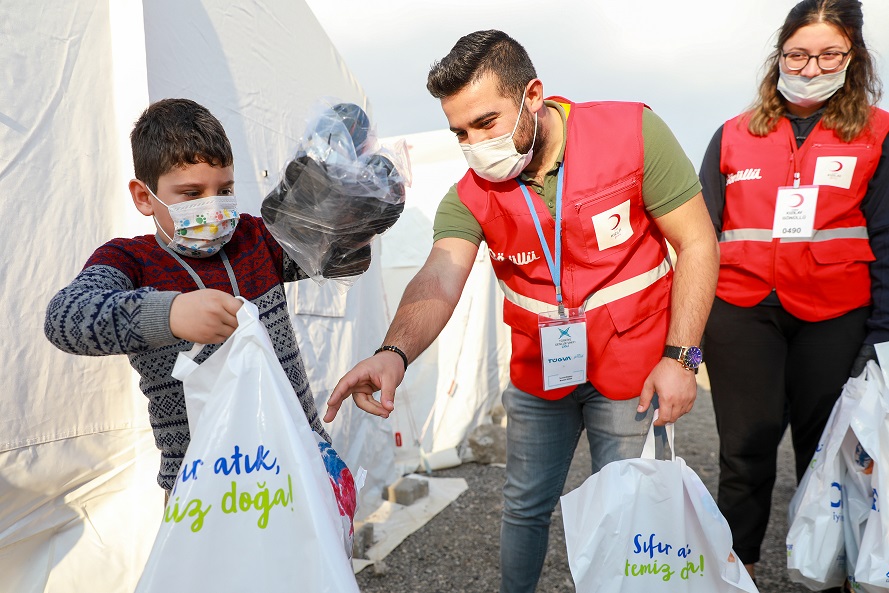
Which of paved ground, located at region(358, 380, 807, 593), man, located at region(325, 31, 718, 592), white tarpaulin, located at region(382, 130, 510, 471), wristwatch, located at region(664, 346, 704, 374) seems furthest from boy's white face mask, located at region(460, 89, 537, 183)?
white tarpaulin, located at region(382, 130, 510, 471)

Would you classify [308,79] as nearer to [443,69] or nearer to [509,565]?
[443,69]

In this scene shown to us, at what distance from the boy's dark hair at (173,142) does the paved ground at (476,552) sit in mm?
2175

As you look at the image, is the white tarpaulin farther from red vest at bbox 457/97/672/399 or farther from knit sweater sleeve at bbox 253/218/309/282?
knit sweater sleeve at bbox 253/218/309/282

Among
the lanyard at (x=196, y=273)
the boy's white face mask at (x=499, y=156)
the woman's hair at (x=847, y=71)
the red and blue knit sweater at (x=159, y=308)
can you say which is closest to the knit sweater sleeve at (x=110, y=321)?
the red and blue knit sweater at (x=159, y=308)

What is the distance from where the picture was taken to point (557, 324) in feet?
6.12

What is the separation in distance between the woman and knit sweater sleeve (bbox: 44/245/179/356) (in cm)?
207

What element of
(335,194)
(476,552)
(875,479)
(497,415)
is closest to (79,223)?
(335,194)

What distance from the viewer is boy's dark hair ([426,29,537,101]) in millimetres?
1789

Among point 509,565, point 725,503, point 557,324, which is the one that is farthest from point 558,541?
point 557,324

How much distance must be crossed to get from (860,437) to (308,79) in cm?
280

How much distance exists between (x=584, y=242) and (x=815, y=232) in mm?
1116

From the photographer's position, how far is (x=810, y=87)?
94.4 inches

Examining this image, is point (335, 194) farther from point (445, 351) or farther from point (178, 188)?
point (445, 351)

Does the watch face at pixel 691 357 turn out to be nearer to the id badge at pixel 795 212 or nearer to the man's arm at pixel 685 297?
the man's arm at pixel 685 297
